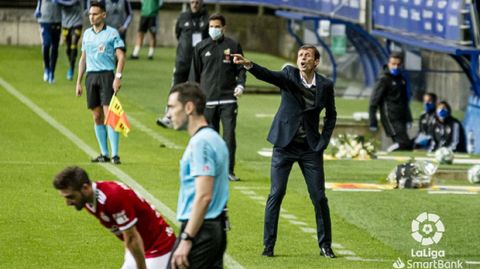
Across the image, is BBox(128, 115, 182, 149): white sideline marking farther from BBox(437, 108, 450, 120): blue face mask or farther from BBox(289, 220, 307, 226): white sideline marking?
BBox(289, 220, 307, 226): white sideline marking

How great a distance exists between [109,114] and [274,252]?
5992 millimetres

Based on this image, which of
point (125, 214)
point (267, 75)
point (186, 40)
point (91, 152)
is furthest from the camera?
point (186, 40)

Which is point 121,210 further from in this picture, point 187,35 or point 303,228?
point 187,35

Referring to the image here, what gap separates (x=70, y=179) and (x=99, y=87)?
10975mm

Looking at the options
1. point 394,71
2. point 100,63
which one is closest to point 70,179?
point 100,63

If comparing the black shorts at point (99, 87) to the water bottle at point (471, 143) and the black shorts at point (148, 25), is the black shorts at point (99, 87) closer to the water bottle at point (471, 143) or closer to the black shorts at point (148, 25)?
the water bottle at point (471, 143)

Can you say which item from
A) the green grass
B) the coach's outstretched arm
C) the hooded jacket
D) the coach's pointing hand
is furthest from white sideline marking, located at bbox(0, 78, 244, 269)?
the hooded jacket

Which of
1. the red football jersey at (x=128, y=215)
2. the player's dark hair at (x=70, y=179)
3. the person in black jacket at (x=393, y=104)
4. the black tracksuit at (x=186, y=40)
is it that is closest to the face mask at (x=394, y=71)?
the person in black jacket at (x=393, y=104)

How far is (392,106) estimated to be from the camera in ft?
91.7

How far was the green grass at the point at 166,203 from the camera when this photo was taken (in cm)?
1540

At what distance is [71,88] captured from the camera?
3219cm

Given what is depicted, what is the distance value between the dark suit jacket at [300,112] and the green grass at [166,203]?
1.08 metres

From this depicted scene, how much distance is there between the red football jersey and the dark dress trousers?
14.0ft

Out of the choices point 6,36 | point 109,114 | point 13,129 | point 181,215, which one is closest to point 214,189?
point 181,215
